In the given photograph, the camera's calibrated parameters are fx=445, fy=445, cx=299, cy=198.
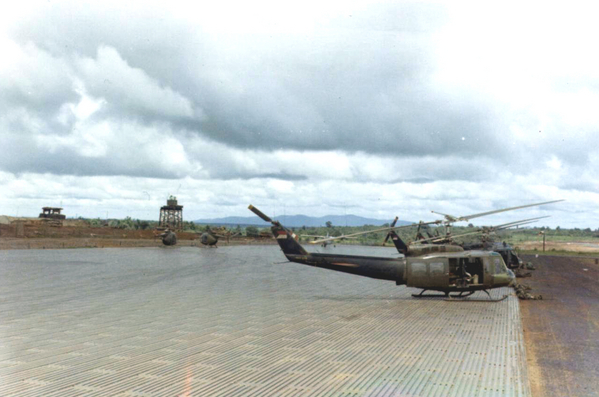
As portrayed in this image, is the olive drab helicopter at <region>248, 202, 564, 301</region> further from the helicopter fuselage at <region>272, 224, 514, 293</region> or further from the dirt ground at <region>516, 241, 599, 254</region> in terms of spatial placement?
the dirt ground at <region>516, 241, 599, 254</region>

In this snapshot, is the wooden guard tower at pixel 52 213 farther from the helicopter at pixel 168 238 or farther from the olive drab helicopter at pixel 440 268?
the olive drab helicopter at pixel 440 268

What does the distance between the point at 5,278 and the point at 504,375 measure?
3840 cm

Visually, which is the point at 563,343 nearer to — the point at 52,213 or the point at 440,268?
the point at 440,268

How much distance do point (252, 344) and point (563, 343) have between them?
11907mm

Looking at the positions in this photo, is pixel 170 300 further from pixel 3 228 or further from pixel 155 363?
pixel 3 228

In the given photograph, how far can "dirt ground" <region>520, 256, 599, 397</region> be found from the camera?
12297 millimetres

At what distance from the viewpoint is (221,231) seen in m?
108

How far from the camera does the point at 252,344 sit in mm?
16500

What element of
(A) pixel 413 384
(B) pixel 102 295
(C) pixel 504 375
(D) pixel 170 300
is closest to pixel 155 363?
(A) pixel 413 384

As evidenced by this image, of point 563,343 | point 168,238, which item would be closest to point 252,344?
point 563,343

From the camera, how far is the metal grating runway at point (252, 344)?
1195 cm

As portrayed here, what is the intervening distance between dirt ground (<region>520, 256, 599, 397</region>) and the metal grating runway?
0.62m

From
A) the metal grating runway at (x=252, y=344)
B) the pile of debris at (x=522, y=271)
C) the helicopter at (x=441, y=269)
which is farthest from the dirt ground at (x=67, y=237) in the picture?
the pile of debris at (x=522, y=271)

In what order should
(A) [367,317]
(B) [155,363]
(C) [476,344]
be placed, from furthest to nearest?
(A) [367,317] < (C) [476,344] < (B) [155,363]
